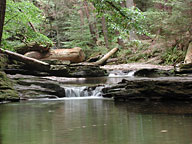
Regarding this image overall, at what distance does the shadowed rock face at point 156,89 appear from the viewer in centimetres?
938

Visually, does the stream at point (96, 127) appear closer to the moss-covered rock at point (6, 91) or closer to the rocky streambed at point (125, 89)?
the rocky streambed at point (125, 89)

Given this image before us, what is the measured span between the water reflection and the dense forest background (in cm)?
251

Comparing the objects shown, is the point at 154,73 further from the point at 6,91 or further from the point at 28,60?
the point at 6,91

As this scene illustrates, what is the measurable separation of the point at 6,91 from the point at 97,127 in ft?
21.5

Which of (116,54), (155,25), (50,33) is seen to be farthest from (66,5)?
(155,25)

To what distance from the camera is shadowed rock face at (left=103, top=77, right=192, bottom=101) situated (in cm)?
938

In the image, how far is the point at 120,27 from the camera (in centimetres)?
786

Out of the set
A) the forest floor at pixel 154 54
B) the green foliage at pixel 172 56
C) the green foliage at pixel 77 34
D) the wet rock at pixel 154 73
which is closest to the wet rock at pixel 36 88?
the wet rock at pixel 154 73

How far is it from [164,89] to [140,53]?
16.8 metres

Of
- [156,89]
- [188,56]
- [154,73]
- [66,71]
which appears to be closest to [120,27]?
[156,89]

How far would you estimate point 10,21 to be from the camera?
13.5m

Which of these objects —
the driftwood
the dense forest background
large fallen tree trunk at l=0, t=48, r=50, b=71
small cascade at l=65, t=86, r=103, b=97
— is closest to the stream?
the dense forest background

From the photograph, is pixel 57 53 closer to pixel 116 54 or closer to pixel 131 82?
pixel 116 54

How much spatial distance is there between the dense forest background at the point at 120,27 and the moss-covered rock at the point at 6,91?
7.35 ft
